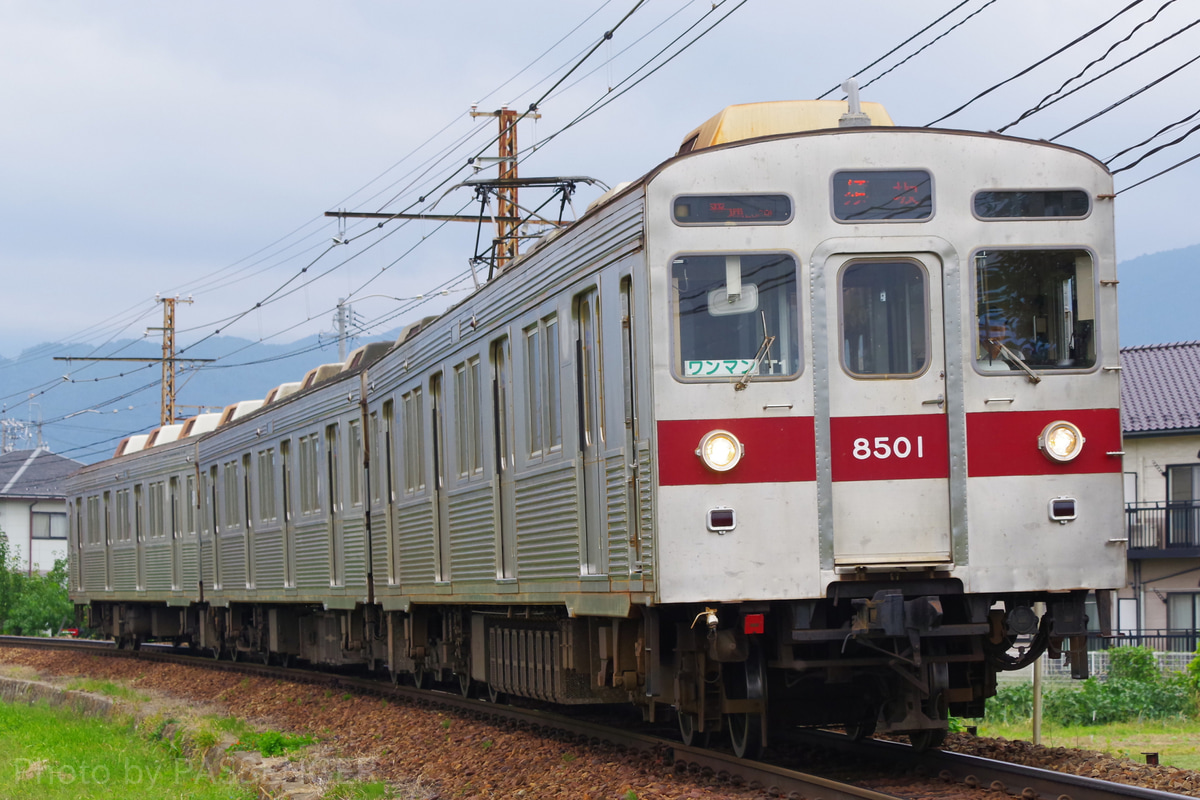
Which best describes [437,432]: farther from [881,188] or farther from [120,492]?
[120,492]

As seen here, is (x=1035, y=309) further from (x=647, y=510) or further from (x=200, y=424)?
(x=200, y=424)

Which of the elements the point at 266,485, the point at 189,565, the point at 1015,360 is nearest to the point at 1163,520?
the point at 189,565

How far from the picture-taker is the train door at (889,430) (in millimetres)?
7750

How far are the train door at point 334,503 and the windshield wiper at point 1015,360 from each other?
371 inches

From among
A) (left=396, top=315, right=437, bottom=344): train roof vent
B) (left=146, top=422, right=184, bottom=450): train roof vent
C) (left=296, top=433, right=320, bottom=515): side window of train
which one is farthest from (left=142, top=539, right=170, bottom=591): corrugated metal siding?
(left=396, top=315, right=437, bottom=344): train roof vent

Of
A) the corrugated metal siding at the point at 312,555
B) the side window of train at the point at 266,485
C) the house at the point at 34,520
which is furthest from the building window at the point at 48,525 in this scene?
the corrugated metal siding at the point at 312,555

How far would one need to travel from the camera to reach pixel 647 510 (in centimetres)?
782

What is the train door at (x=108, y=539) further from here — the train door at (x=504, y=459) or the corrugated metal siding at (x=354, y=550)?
the train door at (x=504, y=459)

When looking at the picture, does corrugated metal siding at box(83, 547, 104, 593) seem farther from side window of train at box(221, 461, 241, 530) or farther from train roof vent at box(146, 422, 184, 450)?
side window of train at box(221, 461, 241, 530)

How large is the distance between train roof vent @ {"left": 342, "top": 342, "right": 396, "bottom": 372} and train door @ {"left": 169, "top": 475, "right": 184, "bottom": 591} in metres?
7.51

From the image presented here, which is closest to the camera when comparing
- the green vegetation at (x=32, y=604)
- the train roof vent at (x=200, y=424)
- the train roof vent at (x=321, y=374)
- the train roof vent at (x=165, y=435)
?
the train roof vent at (x=321, y=374)

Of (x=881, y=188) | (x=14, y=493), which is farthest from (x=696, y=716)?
(x=14, y=493)

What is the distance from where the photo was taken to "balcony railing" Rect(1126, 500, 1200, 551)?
95.8 ft

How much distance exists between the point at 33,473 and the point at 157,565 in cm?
4024
